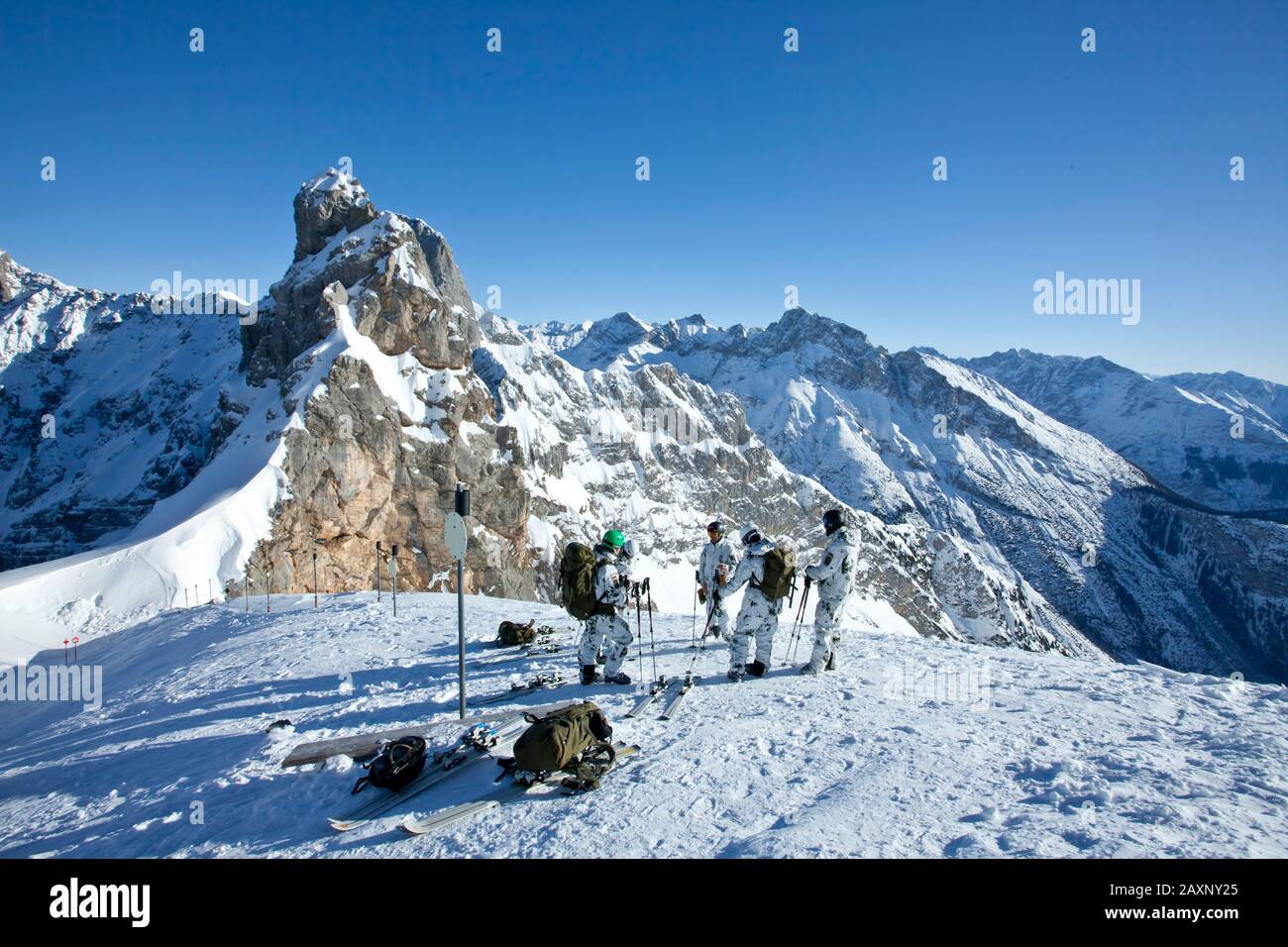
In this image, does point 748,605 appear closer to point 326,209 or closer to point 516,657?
point 516,657

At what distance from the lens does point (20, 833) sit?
7957mm

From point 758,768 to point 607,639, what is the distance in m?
4.49

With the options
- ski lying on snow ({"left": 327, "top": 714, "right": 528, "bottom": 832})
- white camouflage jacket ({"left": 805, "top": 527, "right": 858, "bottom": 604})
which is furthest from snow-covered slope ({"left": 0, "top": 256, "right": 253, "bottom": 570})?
white camouflage jacket ({"left": 805, "top": 527, "right": 858, "bottom": 604})

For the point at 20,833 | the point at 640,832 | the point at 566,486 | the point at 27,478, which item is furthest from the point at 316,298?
the point at 27,478

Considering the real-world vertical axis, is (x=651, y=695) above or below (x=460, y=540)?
below

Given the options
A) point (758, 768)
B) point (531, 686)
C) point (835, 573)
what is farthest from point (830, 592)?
point (531, 686)

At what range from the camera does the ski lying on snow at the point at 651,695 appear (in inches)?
378

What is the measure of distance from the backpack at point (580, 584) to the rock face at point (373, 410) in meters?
47.8

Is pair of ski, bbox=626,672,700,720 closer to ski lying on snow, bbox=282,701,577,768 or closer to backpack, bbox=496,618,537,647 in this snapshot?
ski lying on snow, bbox=282,701,577,768

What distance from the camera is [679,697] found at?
10.1 metres

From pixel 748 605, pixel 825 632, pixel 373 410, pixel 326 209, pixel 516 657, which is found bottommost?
pixel 516 657

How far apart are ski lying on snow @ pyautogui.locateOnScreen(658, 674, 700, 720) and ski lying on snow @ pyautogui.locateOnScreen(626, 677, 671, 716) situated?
0.97ft

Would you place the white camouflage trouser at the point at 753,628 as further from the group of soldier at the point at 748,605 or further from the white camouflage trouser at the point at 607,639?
the white camouflage trouser at the point at 607,639
